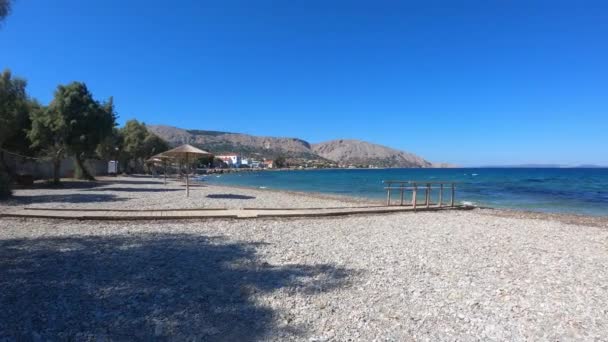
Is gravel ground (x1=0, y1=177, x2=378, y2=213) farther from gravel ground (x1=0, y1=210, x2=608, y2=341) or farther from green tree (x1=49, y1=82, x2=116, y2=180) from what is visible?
gravel ground (x1=0, y1=210, x2=608, y2=341)

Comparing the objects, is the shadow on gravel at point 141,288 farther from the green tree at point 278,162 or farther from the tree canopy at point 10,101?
the green tree at point 278,162

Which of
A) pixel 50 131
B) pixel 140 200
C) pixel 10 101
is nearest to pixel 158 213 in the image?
pixel 140 200

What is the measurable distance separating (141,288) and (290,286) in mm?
1989

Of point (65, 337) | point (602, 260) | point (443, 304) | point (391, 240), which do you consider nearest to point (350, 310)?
point (443, 304)

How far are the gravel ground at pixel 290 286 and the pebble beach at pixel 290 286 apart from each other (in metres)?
0.02

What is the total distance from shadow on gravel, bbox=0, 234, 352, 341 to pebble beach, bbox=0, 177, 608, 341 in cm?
2

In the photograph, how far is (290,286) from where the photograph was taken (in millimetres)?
5039

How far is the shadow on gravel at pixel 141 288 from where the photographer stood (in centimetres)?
368

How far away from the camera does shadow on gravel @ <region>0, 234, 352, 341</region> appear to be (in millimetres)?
3676

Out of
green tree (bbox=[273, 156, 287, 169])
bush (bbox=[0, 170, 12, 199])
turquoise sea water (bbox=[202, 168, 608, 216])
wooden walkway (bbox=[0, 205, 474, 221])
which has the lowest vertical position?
turquoise sea water (bbox=[202, 168, 608, 216])

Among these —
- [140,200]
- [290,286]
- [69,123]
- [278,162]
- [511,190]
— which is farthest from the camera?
[278,162]

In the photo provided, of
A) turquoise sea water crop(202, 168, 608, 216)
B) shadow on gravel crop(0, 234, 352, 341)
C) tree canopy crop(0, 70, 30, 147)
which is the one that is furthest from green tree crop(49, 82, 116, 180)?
turquoise sea water crop(202, 168, 608, 216)

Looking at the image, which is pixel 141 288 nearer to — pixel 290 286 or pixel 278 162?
pixel 290 286

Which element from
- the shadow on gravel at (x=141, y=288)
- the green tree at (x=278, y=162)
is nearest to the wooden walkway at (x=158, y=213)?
the shadow on gravel at (x=141, y=288)
